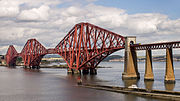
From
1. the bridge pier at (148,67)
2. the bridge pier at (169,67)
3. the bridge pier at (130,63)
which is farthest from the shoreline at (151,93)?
the bridge pier at (130,63)

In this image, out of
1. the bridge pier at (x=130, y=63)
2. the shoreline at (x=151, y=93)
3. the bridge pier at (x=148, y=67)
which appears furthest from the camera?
the bridge pier at (x=130, y=63)

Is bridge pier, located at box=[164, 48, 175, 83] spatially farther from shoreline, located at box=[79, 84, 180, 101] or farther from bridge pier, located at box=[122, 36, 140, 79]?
shoreline, located at box=[79, 84, 180, 101]

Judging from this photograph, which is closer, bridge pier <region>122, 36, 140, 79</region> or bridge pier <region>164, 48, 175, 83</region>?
bridge pier <region>164, 48, 175, 83</region>

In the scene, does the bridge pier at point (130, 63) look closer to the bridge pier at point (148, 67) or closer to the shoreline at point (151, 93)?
the bridge pier at point (148, 67)

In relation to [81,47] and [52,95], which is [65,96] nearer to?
[52,95]

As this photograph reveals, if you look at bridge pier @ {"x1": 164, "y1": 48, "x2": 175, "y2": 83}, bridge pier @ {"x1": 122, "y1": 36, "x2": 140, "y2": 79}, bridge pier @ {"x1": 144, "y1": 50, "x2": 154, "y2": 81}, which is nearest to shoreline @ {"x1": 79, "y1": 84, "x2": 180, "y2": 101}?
bridge pier @ {"x1": 164, "y1": 48, "x2": 175, "y2": 83}

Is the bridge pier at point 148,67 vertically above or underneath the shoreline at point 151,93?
above

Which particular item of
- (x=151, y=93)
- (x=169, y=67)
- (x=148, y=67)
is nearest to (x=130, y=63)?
(x=148, y=67)

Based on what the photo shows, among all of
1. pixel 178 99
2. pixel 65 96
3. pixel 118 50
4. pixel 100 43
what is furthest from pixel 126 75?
pixel 178 99

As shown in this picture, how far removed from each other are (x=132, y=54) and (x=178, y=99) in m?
39.6

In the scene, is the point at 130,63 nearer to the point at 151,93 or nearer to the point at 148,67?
the point at 148,67

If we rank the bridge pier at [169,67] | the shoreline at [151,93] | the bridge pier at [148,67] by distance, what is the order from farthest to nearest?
the bridge pier at [148,67] → the bridge pier at [169,67] → the shoreline at [151,93]

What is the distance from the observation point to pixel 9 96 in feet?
181

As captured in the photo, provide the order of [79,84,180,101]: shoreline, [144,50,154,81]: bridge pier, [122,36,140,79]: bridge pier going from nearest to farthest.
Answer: [79,84,180,101]: shoreline
[144,50,154,81]: bridge pier
[122,36,140,79]: bridge pier
